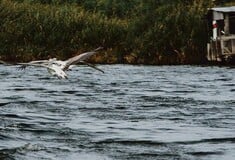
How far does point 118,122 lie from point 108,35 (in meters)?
39.3

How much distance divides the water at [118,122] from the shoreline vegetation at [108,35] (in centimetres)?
2335

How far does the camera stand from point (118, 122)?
17.6m

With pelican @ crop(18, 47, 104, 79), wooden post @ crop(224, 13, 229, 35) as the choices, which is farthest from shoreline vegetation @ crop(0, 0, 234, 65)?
pelican @ crop(18, 47, 104, 79)

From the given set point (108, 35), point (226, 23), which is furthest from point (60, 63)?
point (108, 35)

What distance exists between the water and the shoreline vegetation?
76.6 feet

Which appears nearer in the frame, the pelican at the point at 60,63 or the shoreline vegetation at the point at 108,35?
the pelican at the point at 60,63

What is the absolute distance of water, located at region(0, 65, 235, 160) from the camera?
13.4 m

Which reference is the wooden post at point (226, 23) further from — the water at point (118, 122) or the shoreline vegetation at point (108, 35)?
the water at point (118, 122)

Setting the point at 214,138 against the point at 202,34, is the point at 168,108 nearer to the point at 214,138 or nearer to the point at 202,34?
the point at 214,138

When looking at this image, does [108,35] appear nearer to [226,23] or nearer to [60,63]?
[226,23]

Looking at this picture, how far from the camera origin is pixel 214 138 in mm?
14828

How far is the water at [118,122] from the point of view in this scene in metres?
13.4

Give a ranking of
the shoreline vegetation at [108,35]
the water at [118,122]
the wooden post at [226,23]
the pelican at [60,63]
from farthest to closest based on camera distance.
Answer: the wooden post at [226,23] → the shoreline vegetation at [108,35] → the pelican at [60,63] → the water at [118,122]

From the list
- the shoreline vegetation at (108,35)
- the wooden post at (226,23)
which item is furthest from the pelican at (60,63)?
the wooden post at (226,23)
